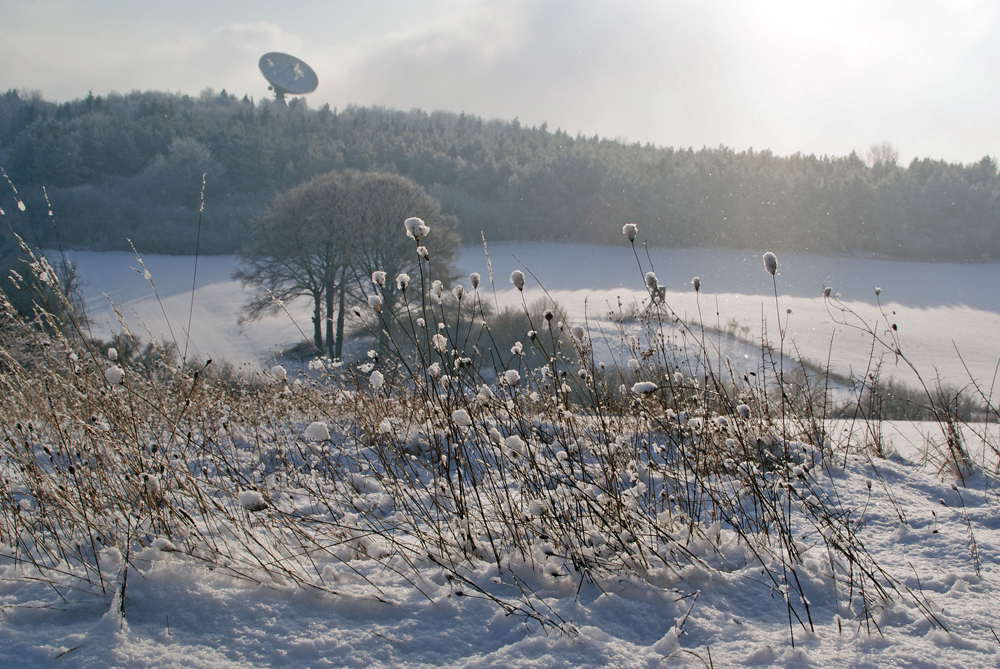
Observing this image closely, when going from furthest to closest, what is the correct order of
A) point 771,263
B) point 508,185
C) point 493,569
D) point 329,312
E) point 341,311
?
point 508,185
point 341,311
point 329,312
point 771,263
point 493,569

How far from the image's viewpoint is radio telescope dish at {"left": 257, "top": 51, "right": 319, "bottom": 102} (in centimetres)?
4709

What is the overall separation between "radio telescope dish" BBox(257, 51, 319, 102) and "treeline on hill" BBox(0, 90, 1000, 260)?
6212mm

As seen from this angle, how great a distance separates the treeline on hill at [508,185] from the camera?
31875 mm

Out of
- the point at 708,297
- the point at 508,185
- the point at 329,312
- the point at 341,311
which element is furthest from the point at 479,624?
the point at 508,185

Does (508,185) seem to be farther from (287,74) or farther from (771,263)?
(771,263)

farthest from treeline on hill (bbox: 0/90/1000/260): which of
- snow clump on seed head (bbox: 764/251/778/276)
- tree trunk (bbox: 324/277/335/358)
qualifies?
snow clump on seed head (bbox: 764/251/778/276)

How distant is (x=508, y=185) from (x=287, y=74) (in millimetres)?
27549

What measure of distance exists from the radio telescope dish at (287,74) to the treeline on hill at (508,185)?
6.21 metres

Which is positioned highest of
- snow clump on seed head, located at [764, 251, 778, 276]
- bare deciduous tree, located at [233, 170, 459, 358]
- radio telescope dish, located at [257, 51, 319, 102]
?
radio telescope dish, located at [257, 51, 319, 102]

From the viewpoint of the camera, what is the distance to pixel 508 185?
121 ft

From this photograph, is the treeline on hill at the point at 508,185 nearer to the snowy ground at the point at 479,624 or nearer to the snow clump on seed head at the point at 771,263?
the snow clump on seed head at the point at 771,263

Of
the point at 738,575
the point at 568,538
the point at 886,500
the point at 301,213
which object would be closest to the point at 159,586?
the point at 568,538

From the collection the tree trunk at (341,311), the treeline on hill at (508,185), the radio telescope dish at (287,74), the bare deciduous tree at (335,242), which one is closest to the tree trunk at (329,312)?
the bare deciduous tree at (335,242)

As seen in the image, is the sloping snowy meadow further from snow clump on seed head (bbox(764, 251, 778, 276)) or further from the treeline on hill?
the treeline on hill
